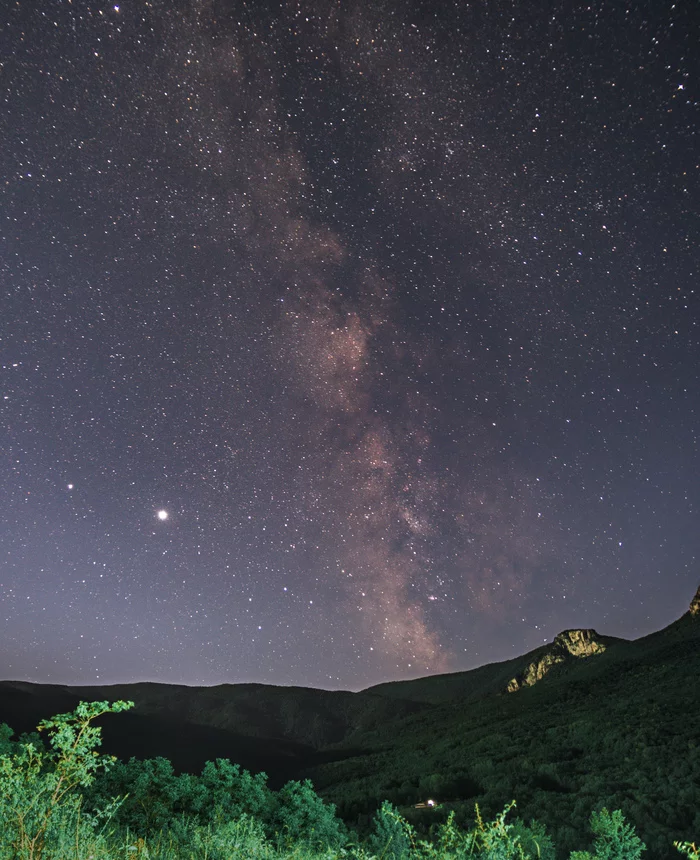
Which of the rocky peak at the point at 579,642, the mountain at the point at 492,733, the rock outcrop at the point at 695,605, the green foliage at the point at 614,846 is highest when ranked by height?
the rock outcrop at the point at 695,605

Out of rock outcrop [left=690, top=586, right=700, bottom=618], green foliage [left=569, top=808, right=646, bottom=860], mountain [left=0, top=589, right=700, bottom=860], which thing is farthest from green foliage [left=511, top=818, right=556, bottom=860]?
rock outcrop [left=690, top=586, right=700, bottom=618]

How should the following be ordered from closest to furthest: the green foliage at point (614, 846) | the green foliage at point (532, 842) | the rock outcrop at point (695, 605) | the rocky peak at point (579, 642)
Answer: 1. the green foliage at point (614, 846)
2. the green foliage at point (532, 842)
3. the rock outcrop at point (695, 605)
4. the rocky peak at point (579, 642)

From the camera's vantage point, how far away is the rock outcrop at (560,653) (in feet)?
350

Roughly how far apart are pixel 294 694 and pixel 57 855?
18299 cm

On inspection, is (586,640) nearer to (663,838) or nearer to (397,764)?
(397,764)

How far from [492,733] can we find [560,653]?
Answer: 60222 mm

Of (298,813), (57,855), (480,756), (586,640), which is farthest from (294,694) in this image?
(57,855)

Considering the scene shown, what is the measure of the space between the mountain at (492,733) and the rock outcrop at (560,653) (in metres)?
0.42

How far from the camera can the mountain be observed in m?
31.0

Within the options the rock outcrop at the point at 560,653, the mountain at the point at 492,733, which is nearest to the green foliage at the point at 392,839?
the mountain at the point at 492,733

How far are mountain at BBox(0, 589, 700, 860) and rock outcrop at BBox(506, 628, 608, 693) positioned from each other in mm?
423

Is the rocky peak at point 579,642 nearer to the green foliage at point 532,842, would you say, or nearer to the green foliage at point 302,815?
the green foliage at point 532,842

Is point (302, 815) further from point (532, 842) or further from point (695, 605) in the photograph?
point (695, 605)

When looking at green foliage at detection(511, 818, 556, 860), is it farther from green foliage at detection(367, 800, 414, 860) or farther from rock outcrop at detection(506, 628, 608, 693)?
rock outcrop at detection(506, 628, 608, 693)
